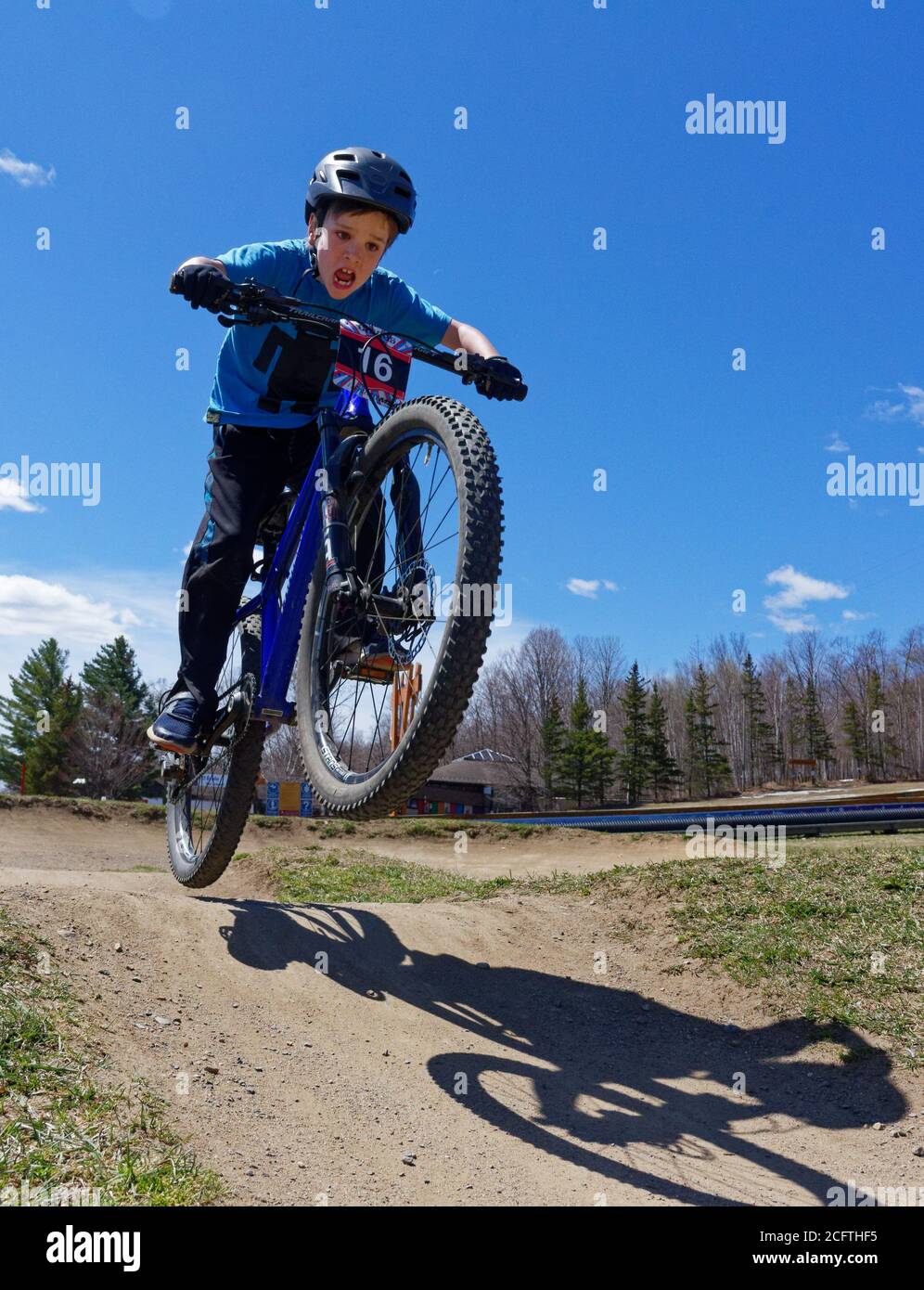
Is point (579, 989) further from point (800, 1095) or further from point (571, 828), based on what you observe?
point (571, 828)

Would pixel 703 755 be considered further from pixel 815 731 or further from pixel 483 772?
pixel 483 772

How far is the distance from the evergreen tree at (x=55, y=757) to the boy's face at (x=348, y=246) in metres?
49.5

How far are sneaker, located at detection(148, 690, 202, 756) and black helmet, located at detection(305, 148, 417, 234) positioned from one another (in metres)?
3.03

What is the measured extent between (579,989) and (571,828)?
43.4ft

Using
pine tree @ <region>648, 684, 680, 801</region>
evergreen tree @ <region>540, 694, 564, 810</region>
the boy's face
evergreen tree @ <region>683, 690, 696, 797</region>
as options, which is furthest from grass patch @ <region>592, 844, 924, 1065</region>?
evergreen tree @ <region>683, 690, 696, 797</region>

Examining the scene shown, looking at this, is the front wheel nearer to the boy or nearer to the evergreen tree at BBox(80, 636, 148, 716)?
the boy

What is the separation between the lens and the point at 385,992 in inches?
220

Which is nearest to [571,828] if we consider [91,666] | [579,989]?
[579,989]

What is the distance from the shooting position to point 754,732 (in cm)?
7062

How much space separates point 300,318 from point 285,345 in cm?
44

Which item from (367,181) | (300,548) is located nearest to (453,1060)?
(300,548)

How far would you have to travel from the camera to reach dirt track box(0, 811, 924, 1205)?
3570 millimetres

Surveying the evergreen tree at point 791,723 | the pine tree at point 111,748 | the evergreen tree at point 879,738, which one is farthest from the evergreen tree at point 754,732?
the pine tree at point 111,748

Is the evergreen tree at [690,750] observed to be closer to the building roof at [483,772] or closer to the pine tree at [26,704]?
the building roof at [483,772]
